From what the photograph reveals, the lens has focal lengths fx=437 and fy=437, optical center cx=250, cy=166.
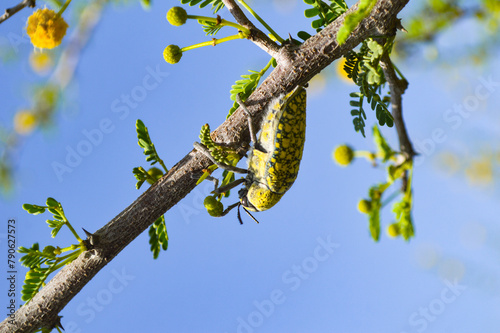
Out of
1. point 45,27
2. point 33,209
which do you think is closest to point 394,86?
point 45,27

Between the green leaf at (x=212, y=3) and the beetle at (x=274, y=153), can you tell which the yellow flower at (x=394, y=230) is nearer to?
the beetle at (x=274, y=153)

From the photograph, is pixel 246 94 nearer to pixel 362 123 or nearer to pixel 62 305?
pixel 362 123

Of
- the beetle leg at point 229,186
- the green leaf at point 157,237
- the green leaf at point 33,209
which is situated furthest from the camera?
the green leaf at point 157,237

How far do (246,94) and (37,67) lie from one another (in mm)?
2482

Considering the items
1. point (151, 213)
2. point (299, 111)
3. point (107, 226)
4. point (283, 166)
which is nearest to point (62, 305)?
point (107, 226)

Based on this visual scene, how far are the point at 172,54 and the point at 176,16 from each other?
23 cm

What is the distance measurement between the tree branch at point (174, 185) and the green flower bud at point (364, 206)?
0.96 meters

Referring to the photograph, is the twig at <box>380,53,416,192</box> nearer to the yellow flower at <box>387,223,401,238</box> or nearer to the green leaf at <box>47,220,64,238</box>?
the yellow flower at <box>387,223,401,238</box>

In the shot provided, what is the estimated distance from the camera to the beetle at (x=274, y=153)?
2.52 m

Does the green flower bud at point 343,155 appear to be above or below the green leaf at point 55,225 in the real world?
below

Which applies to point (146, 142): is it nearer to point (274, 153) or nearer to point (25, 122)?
point (274, 153)

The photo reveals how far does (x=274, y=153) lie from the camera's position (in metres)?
2.66

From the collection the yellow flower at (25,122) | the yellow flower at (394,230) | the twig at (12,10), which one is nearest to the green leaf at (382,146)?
the yellow flower at (394,230)

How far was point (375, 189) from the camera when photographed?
70.5 inches
